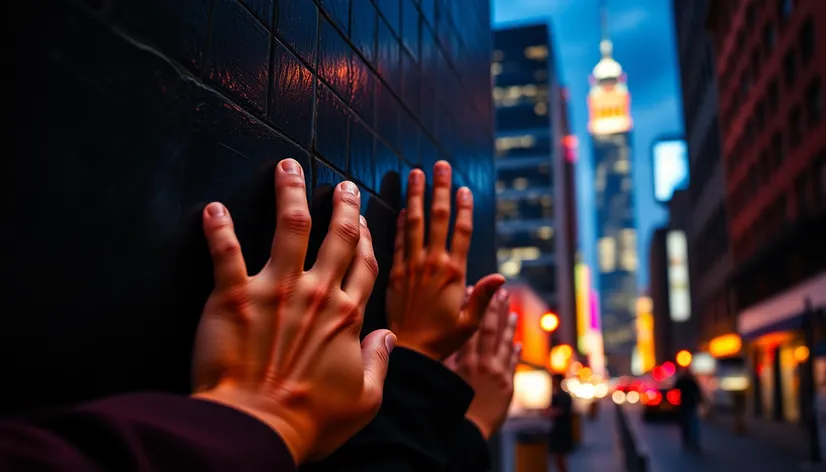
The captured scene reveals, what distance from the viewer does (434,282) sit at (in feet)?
10.2

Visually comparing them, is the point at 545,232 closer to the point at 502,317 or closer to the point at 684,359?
the point at 684,359

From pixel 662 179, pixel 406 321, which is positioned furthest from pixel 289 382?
pixel 662 179

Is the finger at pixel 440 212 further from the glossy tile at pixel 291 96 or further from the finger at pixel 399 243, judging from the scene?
the glossy tile at pixel 291 96

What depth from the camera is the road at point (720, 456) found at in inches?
632

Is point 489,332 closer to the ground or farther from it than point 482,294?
closer to the ground

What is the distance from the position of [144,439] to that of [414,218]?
2166 millimetres

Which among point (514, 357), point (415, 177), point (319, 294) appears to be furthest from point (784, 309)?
point (319, 294)

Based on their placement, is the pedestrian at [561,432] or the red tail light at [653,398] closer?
the pedestrian at [561,432]

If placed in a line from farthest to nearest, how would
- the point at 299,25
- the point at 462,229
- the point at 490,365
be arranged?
the point at 490,365 < the point at 462,229 < the point at 299,25

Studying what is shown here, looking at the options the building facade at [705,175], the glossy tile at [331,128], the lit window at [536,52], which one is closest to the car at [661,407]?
A: the building facade at [705,175]

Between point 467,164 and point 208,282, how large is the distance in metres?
3.38

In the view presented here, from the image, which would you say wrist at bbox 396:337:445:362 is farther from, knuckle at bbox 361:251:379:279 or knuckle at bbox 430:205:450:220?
knuckle at bbox 361:251:379:279

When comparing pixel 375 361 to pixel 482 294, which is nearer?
pixel 375 361

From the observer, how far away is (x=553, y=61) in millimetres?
114000
